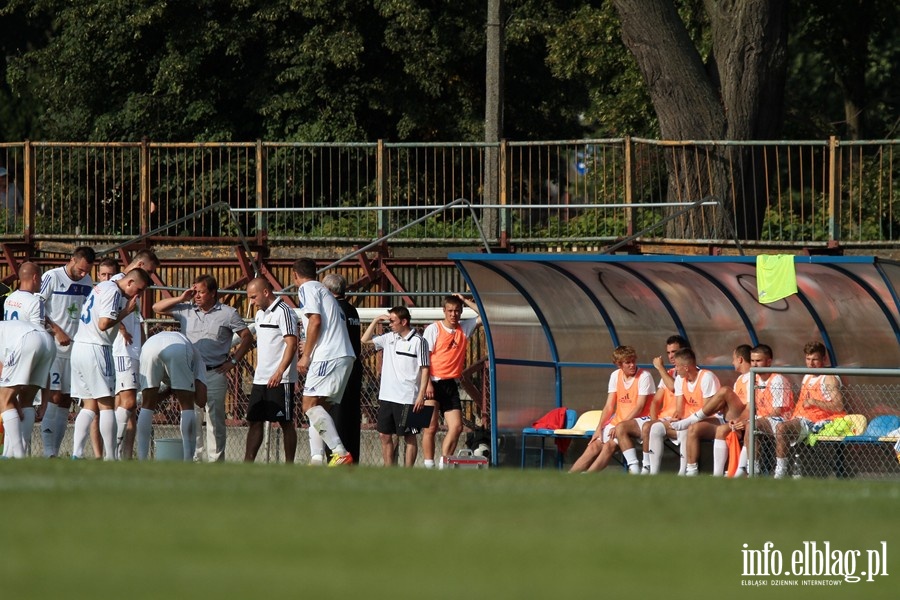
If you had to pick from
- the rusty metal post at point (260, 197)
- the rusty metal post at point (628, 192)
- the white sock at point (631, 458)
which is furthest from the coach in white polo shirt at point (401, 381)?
the rusty metal post at point (260, 197)

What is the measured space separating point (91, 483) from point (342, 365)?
4938mm

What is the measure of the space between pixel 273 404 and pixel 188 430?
2.68 ft

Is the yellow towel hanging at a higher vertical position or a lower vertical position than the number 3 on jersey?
higher

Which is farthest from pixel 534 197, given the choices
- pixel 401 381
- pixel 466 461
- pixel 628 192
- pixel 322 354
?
pixel 322 354

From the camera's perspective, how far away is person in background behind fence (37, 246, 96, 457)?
1473 centimetres

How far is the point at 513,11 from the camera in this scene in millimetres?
29938

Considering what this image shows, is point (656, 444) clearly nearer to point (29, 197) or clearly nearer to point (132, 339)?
point (132, 339)

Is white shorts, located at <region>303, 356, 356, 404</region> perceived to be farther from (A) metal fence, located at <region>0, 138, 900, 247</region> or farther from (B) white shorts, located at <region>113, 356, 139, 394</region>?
(A) metal fence, located at <region>0, 138, 900, 247</region>

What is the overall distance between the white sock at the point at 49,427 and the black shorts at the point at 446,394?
414cm

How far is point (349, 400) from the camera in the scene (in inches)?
578

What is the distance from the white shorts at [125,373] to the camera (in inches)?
555

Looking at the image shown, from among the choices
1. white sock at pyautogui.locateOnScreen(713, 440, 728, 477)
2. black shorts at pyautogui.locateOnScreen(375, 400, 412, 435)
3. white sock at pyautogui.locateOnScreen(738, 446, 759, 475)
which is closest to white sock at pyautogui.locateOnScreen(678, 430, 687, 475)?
white sock at pyautogui.locateOnScreen(713, 440, 728, 477)

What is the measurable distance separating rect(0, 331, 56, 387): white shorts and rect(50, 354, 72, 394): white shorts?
0.94 m

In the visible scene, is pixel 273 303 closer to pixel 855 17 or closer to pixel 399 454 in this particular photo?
pixel 399 454
